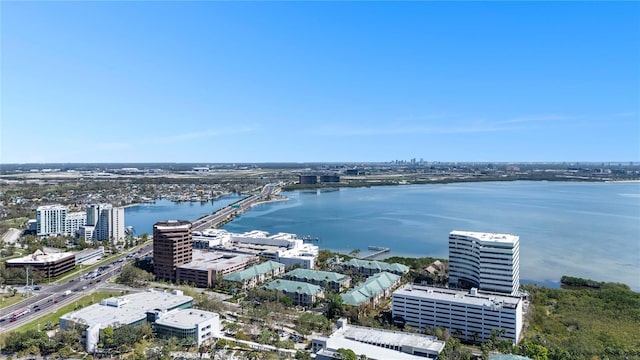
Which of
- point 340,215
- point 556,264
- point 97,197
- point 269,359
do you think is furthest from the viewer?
point 97,197

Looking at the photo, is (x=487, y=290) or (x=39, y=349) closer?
(x=39, y=349)

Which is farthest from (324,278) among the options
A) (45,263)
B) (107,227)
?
(107,227)

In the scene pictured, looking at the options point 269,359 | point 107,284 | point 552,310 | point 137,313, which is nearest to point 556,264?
point 552,310

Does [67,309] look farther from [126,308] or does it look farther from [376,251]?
[376,251]

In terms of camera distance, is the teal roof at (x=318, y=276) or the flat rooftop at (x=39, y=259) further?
the flat rooftop at (x=39, y=259)

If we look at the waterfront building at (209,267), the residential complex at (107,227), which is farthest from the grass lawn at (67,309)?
the residential complex at (107,227)

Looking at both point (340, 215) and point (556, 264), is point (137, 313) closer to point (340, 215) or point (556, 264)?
point (556, 264)

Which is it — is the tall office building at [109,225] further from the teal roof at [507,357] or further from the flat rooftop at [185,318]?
the teal roof at [507,357]
